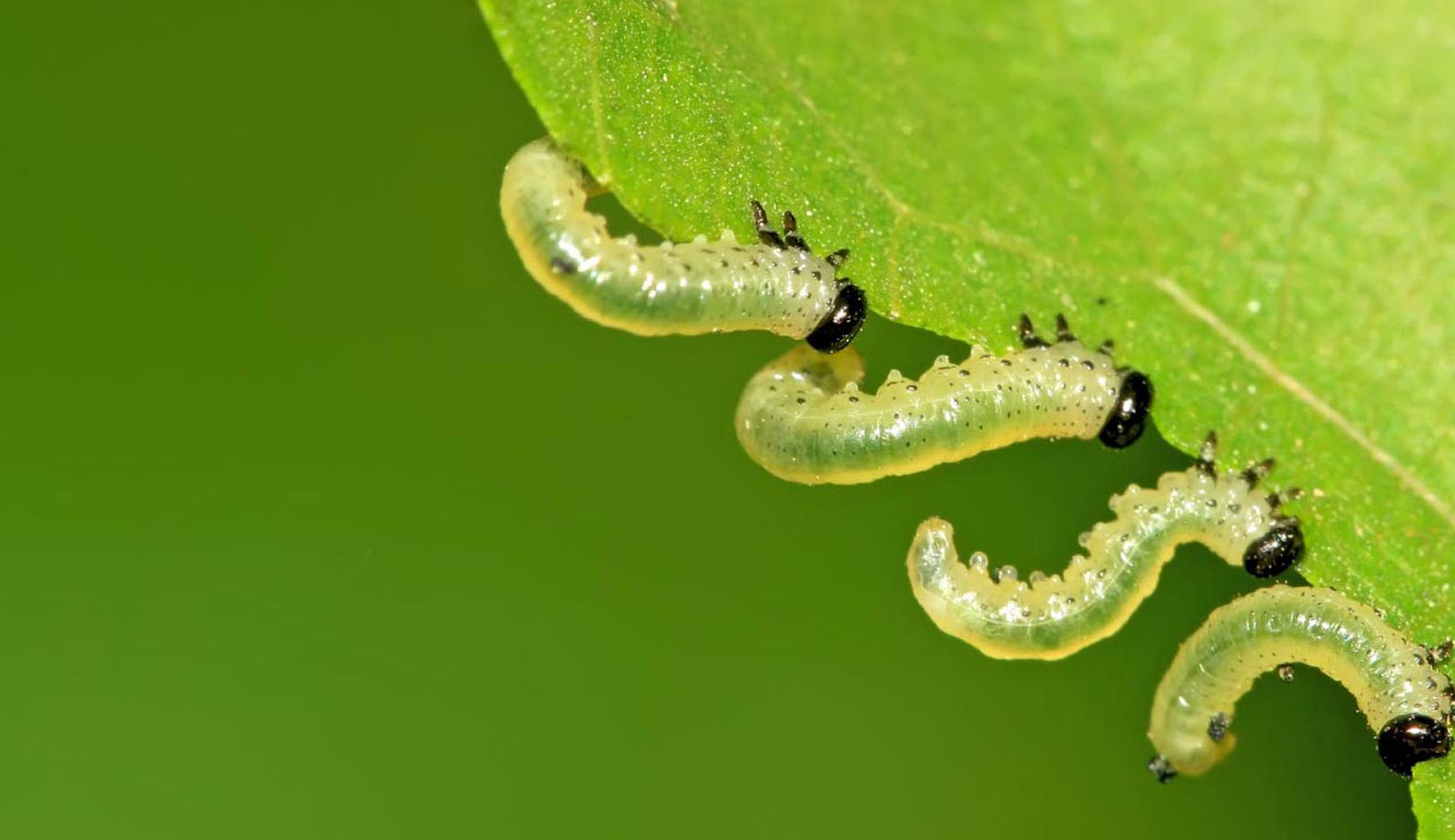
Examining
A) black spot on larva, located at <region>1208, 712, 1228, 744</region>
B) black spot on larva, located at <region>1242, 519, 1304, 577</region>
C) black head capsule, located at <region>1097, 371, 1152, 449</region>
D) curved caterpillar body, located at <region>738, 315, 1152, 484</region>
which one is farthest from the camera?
black spot on larva, located at <region>1208, 712, 1228, 744</region>

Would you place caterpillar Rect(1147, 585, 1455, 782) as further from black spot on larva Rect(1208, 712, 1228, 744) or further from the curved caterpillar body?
the curved caterpillar body

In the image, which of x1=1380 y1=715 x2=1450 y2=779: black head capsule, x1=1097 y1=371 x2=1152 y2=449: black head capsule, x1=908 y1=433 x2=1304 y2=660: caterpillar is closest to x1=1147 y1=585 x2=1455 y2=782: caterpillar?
x1=1380 y1=715 x2=1450 y2=779: black head capsule

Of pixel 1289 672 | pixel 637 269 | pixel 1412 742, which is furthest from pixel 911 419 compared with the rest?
pixel 1412 742

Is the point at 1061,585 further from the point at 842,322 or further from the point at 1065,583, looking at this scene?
the point at 842,322

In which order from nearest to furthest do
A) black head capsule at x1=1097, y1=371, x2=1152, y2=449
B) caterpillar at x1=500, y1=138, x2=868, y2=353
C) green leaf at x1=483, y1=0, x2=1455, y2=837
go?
green leaf at x1=483, y1=0, x2=1455, y2=837, black head capsule at x1=1097, y1=371, x2=1152, y2=449, caterpillar at x1=500, y1=138, x2=868, y2=353

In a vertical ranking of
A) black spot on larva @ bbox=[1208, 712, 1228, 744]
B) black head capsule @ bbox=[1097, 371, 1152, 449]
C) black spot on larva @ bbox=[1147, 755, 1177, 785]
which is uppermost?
black head capsule @ bbox=[1097, 371, 1152, 449]

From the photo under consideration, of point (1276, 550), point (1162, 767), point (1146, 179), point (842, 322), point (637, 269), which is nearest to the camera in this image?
point (1146, 179)
